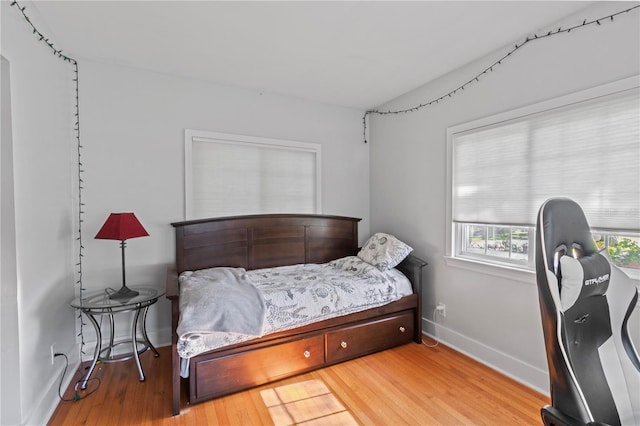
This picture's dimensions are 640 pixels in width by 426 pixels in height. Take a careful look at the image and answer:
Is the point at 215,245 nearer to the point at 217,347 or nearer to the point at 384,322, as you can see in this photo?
the point at 217,347

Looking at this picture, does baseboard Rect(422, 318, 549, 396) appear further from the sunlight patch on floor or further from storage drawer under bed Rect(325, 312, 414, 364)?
the sunlight patch on floor

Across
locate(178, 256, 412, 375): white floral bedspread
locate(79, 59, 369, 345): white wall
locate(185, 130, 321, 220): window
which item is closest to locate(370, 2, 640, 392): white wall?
locate(178, 256, 412, 375): white floral bedspread

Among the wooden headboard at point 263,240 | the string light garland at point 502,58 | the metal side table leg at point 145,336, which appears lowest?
the metal side table leg at point 145,336

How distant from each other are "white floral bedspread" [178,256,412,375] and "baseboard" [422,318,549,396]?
529 millimetres

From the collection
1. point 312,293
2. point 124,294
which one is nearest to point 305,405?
point 312,293

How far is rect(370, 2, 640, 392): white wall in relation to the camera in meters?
1.85

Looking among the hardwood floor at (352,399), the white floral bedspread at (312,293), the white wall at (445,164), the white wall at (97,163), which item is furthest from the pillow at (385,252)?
the hardwood floor at (352,399)

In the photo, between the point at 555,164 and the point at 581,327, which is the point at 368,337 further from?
the point at 555,164

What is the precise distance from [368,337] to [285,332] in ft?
2.58

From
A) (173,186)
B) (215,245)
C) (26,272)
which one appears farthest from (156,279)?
(26,272)

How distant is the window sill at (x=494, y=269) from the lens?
2154 millimetres

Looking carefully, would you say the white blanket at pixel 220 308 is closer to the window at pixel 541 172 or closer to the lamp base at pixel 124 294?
the lamp base at pixel 124 294

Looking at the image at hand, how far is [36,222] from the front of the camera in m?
1.82

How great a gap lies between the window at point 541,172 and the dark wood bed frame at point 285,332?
70cm
